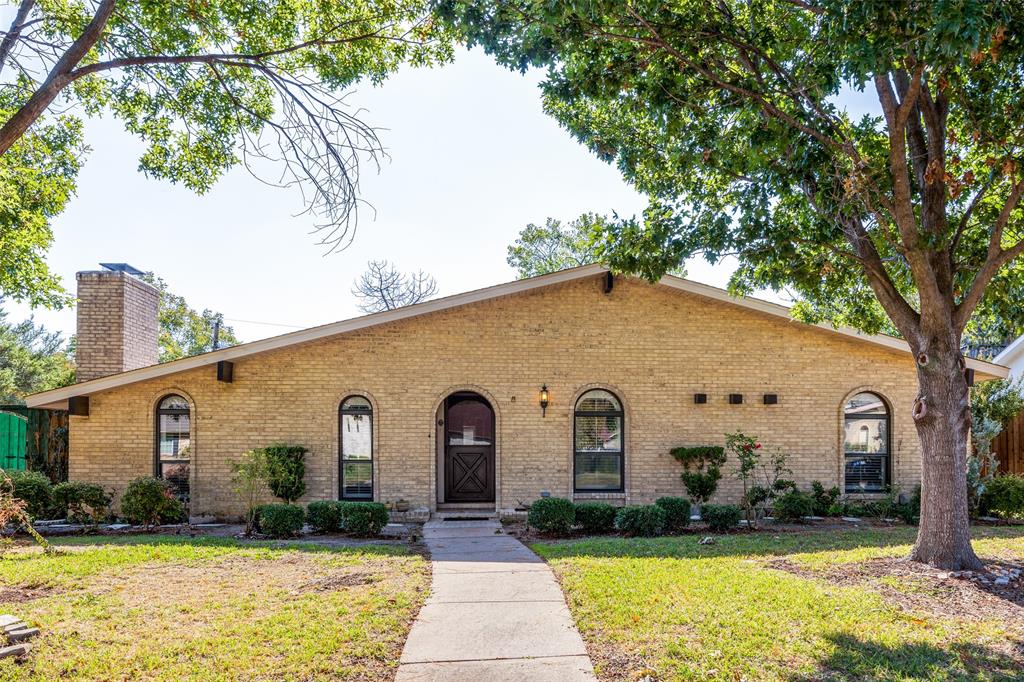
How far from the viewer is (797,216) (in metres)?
8.98

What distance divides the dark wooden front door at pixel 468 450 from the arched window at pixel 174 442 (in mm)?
4725

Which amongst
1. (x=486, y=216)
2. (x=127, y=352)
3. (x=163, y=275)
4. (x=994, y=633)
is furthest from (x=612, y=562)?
(x=163, y=275)

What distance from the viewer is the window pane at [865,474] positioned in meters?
12.6

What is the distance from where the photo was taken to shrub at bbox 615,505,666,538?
1009cm

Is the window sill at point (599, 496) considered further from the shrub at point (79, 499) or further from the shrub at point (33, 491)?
the shrub at point (33, 491)

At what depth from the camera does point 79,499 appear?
11.1 meters

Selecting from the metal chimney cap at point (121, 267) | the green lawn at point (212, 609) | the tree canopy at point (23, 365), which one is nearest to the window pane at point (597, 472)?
the green lawn at point (212, 609)

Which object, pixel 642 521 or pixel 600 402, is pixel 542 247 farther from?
pixel 642 521

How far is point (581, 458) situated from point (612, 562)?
4542mm

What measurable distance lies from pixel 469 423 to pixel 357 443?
227 cm

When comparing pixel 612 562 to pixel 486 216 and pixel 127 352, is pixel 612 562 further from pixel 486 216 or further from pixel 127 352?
pixel 486 216

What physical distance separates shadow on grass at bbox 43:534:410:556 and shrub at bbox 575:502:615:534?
286 centimetres

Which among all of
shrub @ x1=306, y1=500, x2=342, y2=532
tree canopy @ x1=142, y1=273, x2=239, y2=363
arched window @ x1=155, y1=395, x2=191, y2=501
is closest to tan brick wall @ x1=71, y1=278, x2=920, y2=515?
arched window @ x1=155, y1=395, x2=191, y2=501

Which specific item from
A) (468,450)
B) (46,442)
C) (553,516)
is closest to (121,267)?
(46,442)
